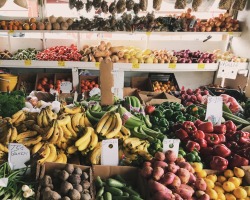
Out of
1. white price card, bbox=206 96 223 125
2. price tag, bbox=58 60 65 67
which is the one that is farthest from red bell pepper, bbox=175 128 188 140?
price tag, bbox=58 60 65 67

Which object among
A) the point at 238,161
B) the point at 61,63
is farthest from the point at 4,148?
the point at 61,63

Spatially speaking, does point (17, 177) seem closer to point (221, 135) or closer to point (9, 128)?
point (9, 128)

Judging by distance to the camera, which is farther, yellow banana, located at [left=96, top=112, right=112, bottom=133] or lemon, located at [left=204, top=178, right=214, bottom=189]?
yellow banana, located at [left=96, top=112, right=112, bottom=133]

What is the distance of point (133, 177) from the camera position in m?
1.88

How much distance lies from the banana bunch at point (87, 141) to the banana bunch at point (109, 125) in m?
0.05

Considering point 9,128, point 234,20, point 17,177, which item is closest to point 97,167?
point 17,177

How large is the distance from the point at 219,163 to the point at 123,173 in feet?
2.32

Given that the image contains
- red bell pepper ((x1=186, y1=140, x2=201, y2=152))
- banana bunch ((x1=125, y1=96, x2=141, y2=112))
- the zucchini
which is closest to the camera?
red bell pepper ((x1=186, y1=140, x2=201, y2=152))

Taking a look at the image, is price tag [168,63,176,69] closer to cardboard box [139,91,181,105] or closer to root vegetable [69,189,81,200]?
cardboard box [139,91,181,105]

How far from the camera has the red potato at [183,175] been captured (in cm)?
167

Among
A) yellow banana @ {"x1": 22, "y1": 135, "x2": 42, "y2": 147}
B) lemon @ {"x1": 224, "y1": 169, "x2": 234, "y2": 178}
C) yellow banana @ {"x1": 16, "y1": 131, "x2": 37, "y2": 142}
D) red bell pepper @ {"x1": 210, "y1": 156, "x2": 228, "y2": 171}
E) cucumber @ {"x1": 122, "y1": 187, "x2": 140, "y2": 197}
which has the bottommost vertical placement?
cucumber @ {"x1": 122, "y1": 187, "x2": 140, "y2": 197}

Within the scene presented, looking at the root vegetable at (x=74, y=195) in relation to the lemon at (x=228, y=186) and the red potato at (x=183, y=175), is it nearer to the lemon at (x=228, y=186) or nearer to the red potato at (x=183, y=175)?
the red potato at (x=183, y=175)

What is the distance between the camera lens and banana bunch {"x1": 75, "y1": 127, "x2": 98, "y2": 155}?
183cm

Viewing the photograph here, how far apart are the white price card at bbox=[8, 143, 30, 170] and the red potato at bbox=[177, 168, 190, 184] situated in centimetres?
100
